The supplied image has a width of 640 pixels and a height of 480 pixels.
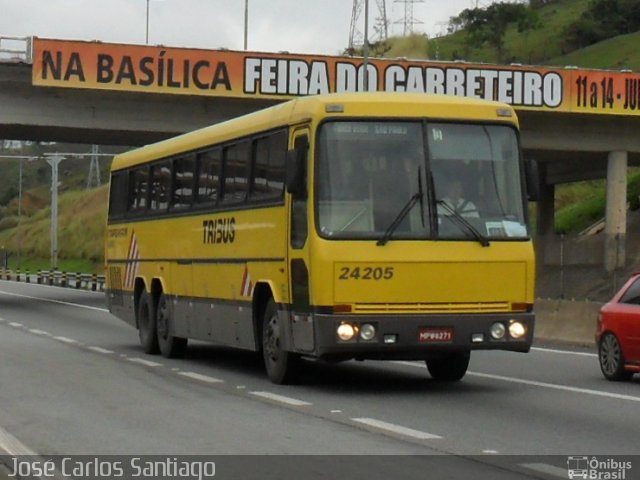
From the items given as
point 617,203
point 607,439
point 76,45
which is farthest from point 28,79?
point 607,439

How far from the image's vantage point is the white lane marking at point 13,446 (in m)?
11.6

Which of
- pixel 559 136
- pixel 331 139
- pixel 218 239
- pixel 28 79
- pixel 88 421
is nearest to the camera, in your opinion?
pixel 88 421

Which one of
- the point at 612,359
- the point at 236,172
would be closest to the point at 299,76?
the point at 236,172

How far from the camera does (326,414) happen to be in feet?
47.6

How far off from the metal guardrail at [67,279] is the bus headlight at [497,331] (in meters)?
48.2

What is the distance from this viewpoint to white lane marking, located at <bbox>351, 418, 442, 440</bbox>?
41.6 feet

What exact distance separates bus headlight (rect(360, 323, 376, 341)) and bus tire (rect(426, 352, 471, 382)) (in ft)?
6.37

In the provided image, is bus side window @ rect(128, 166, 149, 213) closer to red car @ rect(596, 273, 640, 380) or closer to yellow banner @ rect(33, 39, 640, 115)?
red car @ rect(596, 273, 640, 380)

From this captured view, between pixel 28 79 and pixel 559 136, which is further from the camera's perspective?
pixel 559 136

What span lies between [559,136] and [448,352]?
1469 inches

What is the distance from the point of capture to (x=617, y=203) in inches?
2205

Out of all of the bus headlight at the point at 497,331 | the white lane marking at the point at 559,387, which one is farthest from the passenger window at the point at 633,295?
the bus headlight at the point at 497,331

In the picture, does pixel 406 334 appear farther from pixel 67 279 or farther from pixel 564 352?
pixel 67 279

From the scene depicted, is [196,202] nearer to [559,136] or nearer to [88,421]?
[88,421]
